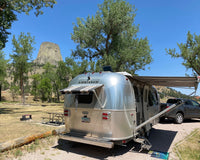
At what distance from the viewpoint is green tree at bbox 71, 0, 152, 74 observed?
19.5 m

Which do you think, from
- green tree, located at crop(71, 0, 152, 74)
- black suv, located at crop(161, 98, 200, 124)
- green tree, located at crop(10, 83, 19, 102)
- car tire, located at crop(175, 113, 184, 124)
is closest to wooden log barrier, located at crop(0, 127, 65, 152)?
black suv, located at crop(161, 98, 200, 124)

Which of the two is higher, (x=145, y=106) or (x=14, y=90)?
(x=14, y=90)

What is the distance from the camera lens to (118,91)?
5207 mm

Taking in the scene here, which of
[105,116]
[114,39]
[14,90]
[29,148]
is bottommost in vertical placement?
[29,148]

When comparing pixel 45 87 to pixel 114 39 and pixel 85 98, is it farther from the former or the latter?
pixel 85 98

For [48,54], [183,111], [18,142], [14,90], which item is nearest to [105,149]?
[18,142]

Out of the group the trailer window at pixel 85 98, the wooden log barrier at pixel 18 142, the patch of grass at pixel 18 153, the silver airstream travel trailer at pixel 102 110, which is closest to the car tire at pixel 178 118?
the silver airstream travel trailer at pixel 102 110

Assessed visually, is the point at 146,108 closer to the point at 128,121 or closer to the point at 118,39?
the point at 128,121

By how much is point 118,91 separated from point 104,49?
16.9 metres

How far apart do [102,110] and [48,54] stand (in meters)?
141

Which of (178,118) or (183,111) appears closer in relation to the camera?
(178,118)

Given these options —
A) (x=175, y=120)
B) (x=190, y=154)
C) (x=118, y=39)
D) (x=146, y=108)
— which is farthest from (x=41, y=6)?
(x=190, y=154)

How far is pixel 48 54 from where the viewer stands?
13812 centimetres

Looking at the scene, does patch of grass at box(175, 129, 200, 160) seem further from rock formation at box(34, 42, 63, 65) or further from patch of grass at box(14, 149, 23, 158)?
rock formation at box(34, 42, 63, 65)
